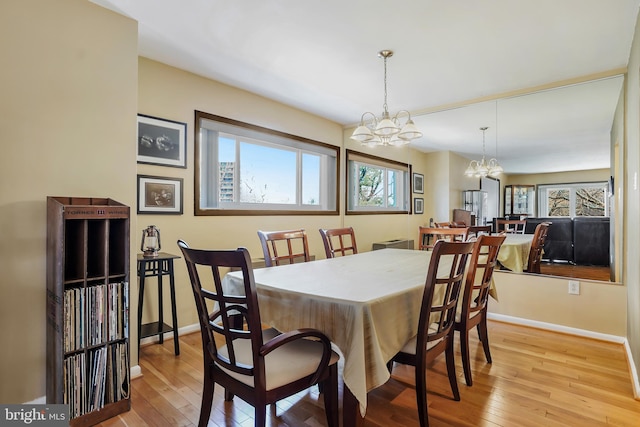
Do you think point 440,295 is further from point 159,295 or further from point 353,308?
point 159,295

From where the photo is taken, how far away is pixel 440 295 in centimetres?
187

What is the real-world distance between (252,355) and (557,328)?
3005mm

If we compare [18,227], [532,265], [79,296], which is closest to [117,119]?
[18,227]

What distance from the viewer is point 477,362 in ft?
7.72

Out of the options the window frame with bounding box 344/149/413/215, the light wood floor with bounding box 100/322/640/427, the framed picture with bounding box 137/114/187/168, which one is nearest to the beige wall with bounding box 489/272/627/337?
the light wood floor with bounding box 100/322/640/427

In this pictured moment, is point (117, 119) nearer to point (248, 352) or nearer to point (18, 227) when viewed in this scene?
point (18, 227)

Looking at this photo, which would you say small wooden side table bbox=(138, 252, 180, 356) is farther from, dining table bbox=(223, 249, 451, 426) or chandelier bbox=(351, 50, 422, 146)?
chandelier bbox=(351, 50, 422, 146)

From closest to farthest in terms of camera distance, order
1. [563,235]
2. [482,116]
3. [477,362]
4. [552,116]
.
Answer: [477,362] → [563,235] → [552,116] → [482,116]

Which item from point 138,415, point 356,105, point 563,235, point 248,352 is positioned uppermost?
point 356,105

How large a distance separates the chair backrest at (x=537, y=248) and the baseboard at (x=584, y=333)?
0.49 m

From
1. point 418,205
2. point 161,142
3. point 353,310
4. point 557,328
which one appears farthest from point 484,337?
point 161,142

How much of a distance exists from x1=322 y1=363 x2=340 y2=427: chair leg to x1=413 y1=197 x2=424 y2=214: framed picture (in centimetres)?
322

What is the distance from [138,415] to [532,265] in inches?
133

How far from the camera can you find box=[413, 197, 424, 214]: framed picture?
14.2 feet
